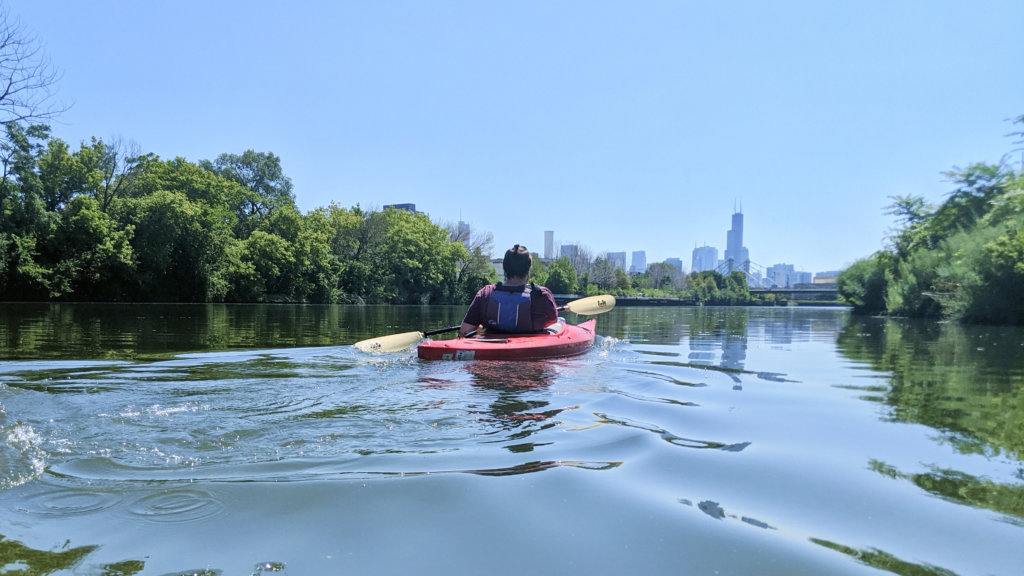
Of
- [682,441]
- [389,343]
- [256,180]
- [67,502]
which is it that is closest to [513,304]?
[389,343]

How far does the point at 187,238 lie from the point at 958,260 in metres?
48.2

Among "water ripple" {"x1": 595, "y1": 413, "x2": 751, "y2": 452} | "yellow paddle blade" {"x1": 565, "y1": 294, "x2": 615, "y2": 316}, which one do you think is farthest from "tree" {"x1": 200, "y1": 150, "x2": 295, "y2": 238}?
"water ripple" {"x1": 595, "y1": 413, "x2": 751, "y2": 452}

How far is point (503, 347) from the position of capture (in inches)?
295

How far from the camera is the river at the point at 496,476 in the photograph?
2.08 m

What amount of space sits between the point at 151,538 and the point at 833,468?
3.35 metres

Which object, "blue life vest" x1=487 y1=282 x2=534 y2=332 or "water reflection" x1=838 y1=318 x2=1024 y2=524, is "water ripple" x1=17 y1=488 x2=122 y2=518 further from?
"blue life vest" x1=487 y1=282 x2=534 y2=332

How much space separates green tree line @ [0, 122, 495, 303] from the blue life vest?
29.1 metres

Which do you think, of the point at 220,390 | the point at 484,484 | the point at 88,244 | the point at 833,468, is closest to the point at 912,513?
the point at 833,468

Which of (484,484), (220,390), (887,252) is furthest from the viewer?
(887,252)

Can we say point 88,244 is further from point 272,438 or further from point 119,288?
point 272,438

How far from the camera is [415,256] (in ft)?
210

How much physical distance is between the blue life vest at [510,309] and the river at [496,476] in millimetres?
1891

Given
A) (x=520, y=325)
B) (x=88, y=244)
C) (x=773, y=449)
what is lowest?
(x=773, y=449)

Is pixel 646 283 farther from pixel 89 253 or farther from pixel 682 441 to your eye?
pixel 682 441
